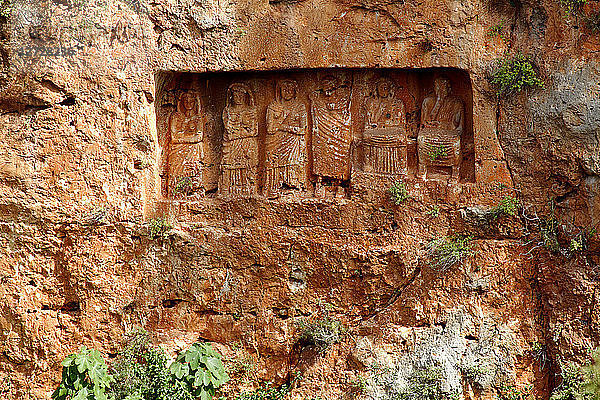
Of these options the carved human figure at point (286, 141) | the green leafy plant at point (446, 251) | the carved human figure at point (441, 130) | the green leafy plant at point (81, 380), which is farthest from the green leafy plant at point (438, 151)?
the green leafy plant at point (81, 380)

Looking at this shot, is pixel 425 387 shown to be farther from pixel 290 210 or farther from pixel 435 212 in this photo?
pixel 290 210

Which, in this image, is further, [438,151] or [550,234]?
[438,151]

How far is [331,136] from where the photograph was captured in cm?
789

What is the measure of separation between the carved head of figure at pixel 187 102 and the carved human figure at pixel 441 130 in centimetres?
232

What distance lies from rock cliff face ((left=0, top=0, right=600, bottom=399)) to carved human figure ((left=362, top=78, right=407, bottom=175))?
0.08 m

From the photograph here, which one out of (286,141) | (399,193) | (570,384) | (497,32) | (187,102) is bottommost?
(570,384)

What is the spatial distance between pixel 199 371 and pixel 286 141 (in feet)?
7.90

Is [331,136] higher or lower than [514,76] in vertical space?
lower

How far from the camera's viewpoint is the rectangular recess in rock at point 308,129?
25.6ft

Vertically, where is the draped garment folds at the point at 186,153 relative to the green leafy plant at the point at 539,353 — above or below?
above

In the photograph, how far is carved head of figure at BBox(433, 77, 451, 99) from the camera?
780cm

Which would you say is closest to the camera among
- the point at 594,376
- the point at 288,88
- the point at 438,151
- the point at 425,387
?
the point at 594,376

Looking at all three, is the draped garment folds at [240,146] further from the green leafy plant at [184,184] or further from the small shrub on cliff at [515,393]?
the small shrub on cliff at [515,393]

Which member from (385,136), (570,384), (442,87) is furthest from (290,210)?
(570,384)
